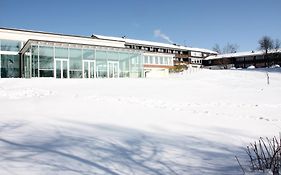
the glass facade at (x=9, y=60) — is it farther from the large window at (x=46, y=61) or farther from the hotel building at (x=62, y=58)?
the large window at (x=46, y=61)

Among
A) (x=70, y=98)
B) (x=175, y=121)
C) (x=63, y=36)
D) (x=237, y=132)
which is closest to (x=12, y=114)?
(x=70, y=98)

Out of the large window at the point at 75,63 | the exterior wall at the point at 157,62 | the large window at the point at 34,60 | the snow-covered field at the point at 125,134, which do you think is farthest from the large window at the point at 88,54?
the exterior wall at the point at 157,62

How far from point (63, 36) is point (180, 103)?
34.2 meters

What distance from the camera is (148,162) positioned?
215 inches

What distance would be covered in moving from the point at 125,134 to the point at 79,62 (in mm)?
23324

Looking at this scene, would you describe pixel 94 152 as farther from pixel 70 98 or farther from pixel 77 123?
pixel 70 98

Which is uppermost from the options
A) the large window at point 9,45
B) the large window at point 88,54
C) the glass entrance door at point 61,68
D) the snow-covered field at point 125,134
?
the large window at point 9,45

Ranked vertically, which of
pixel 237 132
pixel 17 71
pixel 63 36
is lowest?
pixel 237 132

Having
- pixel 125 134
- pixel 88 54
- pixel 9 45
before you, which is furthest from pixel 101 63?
pixel 125 134

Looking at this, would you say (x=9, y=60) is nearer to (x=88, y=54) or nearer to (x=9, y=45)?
(x=9, y=45)

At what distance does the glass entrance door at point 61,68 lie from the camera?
92.4 ft

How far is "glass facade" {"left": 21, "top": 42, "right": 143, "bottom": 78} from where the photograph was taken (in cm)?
2730

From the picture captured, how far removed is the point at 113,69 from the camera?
3281 cm

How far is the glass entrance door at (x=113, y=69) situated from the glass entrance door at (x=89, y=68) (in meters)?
1.94
